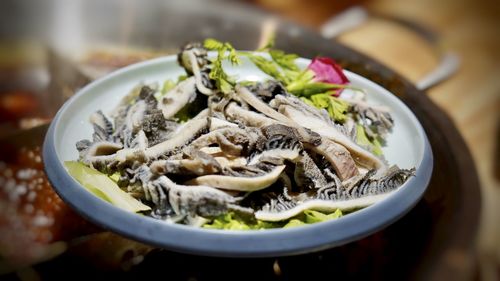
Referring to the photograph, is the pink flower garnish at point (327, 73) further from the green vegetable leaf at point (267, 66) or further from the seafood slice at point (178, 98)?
the seafood slice at point (178, 98)

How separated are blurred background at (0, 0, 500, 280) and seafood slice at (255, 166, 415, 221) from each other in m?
0.13

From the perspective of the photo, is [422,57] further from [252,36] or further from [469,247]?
[469,247]

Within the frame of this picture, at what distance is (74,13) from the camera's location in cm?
141

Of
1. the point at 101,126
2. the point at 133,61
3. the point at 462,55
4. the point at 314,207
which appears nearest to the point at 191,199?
the point at 314,207

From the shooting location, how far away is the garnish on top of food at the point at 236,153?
0.62 m

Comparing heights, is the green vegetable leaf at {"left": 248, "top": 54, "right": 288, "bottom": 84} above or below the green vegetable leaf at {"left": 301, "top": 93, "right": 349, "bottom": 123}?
above

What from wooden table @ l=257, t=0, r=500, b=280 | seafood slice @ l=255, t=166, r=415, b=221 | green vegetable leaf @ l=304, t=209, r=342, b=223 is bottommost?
wooden table @ l=257, t=0, r=500, b=280

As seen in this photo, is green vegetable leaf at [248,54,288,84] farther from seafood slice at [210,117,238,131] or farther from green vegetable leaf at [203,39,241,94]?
seafood slice at [210,117,238,131]

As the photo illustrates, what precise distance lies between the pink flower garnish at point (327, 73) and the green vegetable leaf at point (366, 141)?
0.10 meters

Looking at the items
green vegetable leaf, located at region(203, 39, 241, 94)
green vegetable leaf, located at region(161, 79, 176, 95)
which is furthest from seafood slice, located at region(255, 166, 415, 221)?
green vegetable leaf, located at region(161, 79, 176, 95)

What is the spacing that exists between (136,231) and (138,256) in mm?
129

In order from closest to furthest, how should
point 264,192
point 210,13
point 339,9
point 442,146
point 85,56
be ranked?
point 264,192 → point 442,146 → point 85,56 → point 210,13 → point 339,9

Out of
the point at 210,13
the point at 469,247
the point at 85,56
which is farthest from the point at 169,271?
the point at 210,13

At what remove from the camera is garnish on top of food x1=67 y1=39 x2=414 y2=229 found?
622 mm
